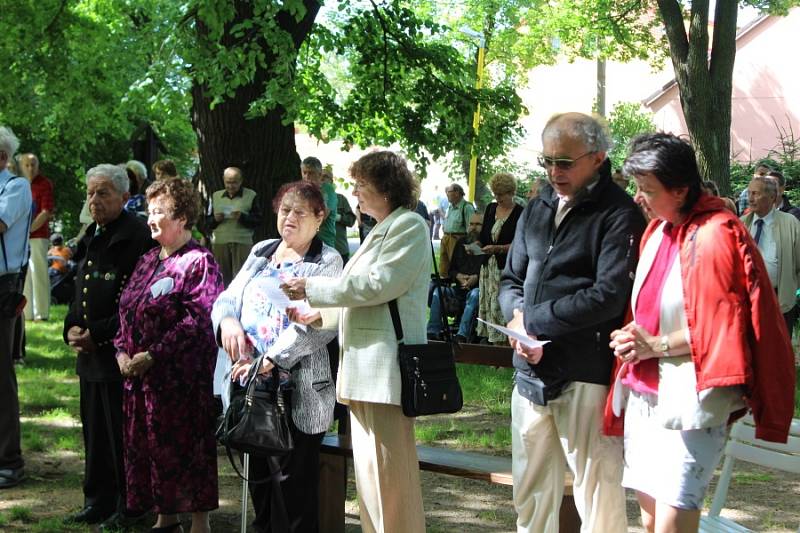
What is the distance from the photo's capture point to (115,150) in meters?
27.6

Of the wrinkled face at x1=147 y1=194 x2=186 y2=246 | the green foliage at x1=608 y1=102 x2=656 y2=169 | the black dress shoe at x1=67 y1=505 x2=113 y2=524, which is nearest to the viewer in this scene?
the wrinkled face at x1=147 y1=194 x2=186 y2=246

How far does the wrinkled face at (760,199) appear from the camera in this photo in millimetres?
9516

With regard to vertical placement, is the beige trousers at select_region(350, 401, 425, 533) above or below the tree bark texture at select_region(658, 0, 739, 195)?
below

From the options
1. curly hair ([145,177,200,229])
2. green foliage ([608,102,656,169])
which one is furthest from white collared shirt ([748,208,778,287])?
green foliage ([608,102,656,169])

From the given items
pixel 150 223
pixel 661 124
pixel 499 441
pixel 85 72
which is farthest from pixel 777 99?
pixel 150 223

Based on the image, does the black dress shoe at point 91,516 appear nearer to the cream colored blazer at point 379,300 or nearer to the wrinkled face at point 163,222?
the wrinkled face at point 163,222

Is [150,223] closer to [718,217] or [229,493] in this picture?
[229,493]

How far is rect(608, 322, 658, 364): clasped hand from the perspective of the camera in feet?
12.1

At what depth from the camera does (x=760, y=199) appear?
31.3 ft

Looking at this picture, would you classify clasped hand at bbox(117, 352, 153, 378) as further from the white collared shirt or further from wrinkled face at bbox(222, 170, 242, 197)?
the white collared shirt

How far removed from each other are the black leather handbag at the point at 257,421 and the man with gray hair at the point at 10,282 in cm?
232

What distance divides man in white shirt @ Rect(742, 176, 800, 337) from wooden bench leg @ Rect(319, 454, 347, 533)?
214 inches

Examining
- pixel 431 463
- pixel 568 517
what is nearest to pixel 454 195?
pixel 431 463

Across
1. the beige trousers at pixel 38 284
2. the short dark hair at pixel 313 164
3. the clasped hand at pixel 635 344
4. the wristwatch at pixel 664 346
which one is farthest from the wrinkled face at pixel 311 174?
the wristwatch at pixel 664 346
